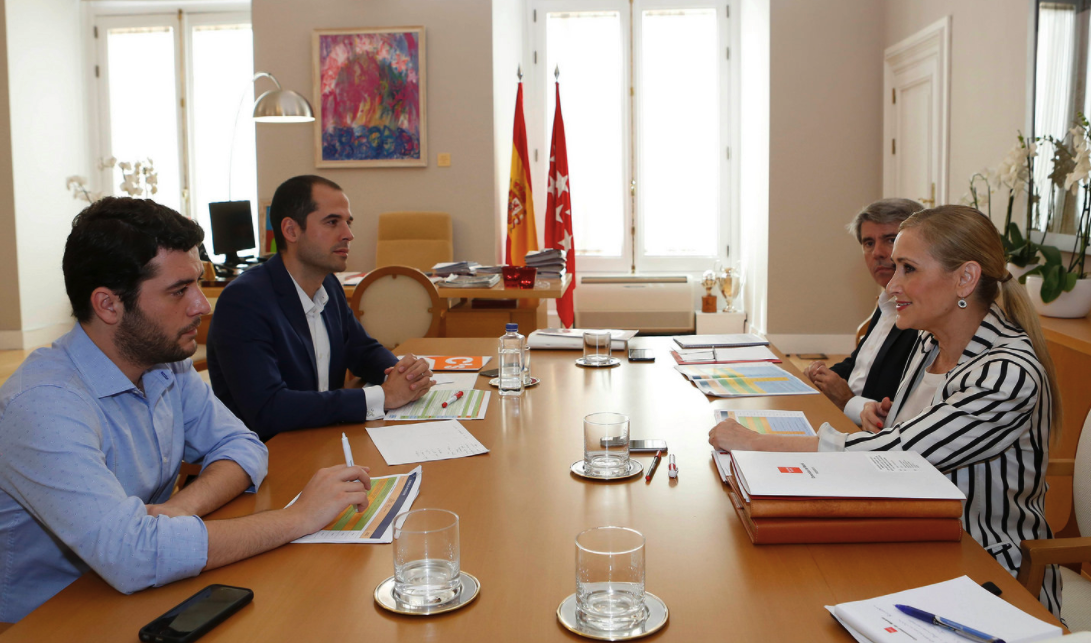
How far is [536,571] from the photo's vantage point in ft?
3.73

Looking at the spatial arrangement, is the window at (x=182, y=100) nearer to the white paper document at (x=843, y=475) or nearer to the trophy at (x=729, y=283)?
the trophy at (x=729, y=283)

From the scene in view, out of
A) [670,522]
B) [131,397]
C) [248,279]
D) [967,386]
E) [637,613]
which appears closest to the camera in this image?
[637,613]

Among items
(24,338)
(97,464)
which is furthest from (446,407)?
(24,338)

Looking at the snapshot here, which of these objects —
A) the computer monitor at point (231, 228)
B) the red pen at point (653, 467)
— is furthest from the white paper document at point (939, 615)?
the computer monitor at point (231, 228)

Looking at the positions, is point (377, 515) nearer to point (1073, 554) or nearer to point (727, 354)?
point (1073, 554)

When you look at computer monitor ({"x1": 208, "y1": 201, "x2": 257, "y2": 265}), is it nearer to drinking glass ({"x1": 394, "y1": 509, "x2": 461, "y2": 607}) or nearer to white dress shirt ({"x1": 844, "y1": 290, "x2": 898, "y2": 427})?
white dress shirt ({"x1": 844, "y1": 290, "x2": 898, "y2": 427})

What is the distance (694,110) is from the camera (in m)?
7.10

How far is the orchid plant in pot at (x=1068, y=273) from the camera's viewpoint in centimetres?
306

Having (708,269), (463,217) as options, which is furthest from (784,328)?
(463,217)

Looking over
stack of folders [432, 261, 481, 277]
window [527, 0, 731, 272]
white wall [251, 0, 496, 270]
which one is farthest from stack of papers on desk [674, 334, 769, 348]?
window [527, 0, 731, 272]

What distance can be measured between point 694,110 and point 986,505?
594 cm

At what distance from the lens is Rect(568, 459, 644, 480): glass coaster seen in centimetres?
151

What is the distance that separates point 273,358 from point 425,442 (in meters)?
0.58

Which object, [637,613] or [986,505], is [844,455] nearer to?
[986,505]
